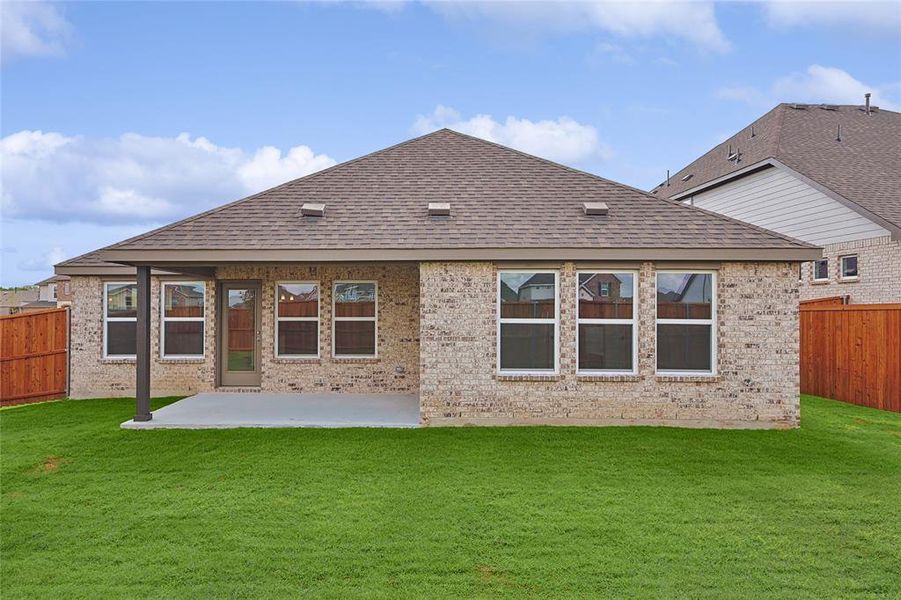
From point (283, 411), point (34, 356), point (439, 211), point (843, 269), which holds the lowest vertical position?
point (283, 411)

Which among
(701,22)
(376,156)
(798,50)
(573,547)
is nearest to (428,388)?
(573,547)

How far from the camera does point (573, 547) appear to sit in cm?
435

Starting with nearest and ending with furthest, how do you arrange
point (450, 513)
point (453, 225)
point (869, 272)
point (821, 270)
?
1. point (450, 513)
2. point (453, 225)
3. point (869, 272)
4. point (821, 270)

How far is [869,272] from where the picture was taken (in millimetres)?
12398

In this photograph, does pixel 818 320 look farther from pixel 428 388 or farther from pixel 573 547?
pixel 573 547

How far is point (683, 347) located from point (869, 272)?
24.6 feet

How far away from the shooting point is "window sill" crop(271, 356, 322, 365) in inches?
425

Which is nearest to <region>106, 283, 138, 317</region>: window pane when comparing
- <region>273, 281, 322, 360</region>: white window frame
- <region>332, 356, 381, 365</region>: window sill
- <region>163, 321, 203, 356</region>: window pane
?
<region>163, 321, 203, 356</region>: window pane

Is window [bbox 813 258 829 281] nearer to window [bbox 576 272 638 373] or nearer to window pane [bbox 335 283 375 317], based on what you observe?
window [bbox 576 272 638 373]

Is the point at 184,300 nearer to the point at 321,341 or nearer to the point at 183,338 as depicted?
the point at 183,338

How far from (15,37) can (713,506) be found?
14.2 meters

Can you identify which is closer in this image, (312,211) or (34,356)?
(312,211)

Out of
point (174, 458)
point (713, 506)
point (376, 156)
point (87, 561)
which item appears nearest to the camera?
point (87, 561)

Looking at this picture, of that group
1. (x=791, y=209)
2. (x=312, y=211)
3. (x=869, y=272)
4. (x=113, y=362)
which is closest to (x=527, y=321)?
(x=312, y=211)
